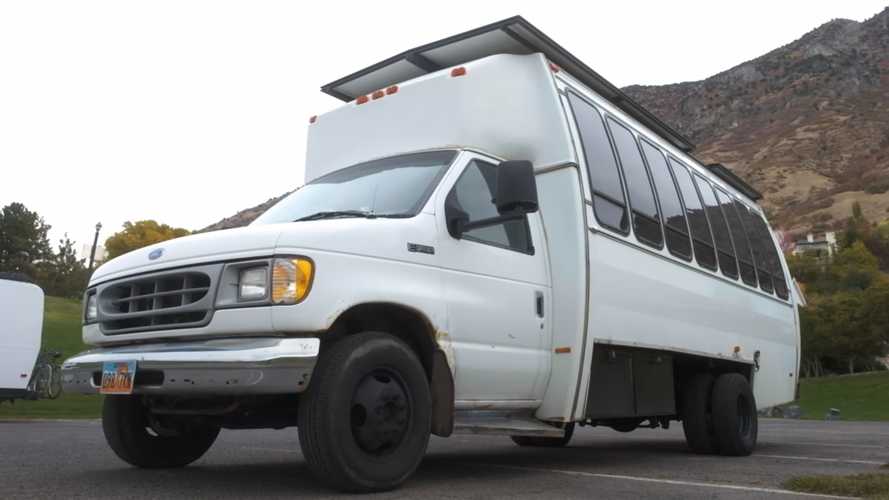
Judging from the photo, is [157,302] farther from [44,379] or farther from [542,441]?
[44,379]

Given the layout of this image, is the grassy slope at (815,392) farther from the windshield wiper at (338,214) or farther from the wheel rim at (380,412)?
the wheel rim at (380,412)

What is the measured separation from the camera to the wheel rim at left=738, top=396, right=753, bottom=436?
Result: 30.1 ft

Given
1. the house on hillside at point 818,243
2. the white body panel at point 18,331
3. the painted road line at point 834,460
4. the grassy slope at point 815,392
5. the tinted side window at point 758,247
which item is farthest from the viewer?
the house on hillside at point 818,243

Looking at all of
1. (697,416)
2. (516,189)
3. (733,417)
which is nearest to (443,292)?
(516,189)

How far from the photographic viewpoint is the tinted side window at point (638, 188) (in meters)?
7.67

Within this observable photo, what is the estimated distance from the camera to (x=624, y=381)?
24.4ft

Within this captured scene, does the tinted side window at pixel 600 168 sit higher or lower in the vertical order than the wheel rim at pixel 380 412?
higher

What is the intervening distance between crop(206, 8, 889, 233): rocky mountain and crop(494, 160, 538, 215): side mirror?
414 feet

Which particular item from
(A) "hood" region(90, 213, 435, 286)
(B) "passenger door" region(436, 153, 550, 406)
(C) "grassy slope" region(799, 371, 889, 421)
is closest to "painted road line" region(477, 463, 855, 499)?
(B) "passenger door" region(436, 153, 550, 406)

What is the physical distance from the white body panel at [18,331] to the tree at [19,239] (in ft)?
218

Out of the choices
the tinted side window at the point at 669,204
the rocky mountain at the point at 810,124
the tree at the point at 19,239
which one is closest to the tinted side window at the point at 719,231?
the tinted side window at the point at 669,204

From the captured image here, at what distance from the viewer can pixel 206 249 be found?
196 inches

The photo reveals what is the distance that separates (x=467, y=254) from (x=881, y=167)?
152792 millimetres

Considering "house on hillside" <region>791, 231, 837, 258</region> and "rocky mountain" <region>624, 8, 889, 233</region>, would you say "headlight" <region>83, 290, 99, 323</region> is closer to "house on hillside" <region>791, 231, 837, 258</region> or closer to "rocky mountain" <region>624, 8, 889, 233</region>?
"house on hillside" <region>791, 231, 837, 258</region>
